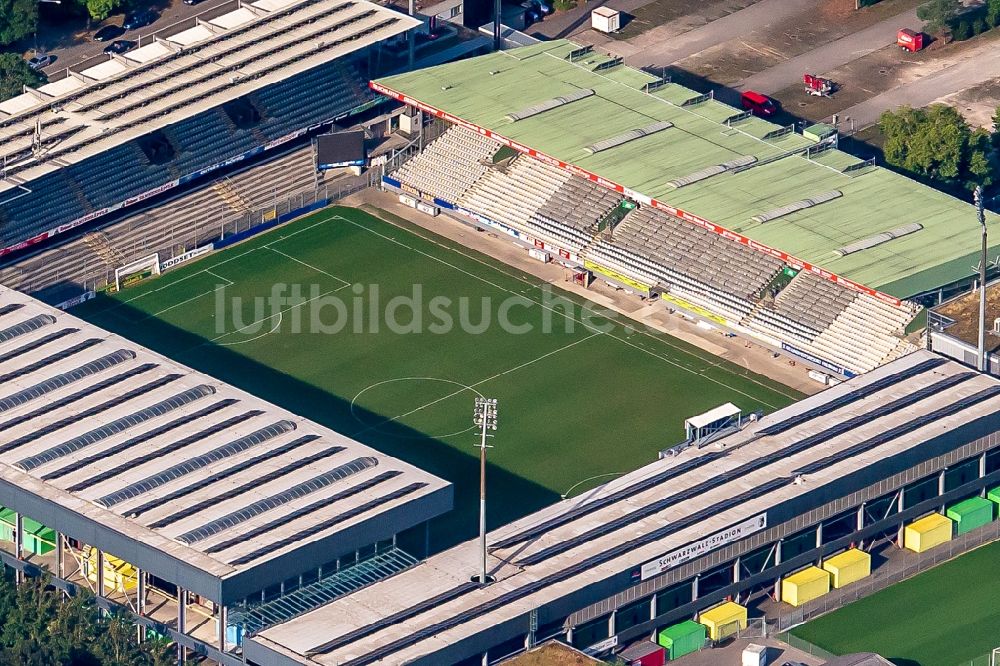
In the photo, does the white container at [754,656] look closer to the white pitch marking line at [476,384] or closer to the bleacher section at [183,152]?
the white pitch marking line at [476,384]

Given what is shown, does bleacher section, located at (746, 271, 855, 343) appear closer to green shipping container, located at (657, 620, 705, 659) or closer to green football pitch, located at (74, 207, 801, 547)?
green football pitch, located at (74, 207, 801, 547)

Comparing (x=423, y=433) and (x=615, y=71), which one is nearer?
(x=423, y=433)

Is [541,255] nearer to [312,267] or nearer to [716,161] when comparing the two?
[716,161]

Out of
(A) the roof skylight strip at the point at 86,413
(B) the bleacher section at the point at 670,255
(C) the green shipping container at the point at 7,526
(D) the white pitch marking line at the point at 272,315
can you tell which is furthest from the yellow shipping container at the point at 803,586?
(D) the white pitch marking line at the point at 272,315

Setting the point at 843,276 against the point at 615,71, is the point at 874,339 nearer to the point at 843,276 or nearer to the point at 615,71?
the point at 843,276

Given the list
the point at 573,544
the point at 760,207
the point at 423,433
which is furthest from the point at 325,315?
the point at 573,544

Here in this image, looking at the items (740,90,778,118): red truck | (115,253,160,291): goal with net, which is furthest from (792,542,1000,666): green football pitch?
(115,253,160,291): goal with net

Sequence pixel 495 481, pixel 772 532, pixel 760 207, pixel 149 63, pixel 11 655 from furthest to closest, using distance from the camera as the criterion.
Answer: pixel 149 63, pixel 760 207, pixel 495 481, pixel 772 532, pixel 11 655
